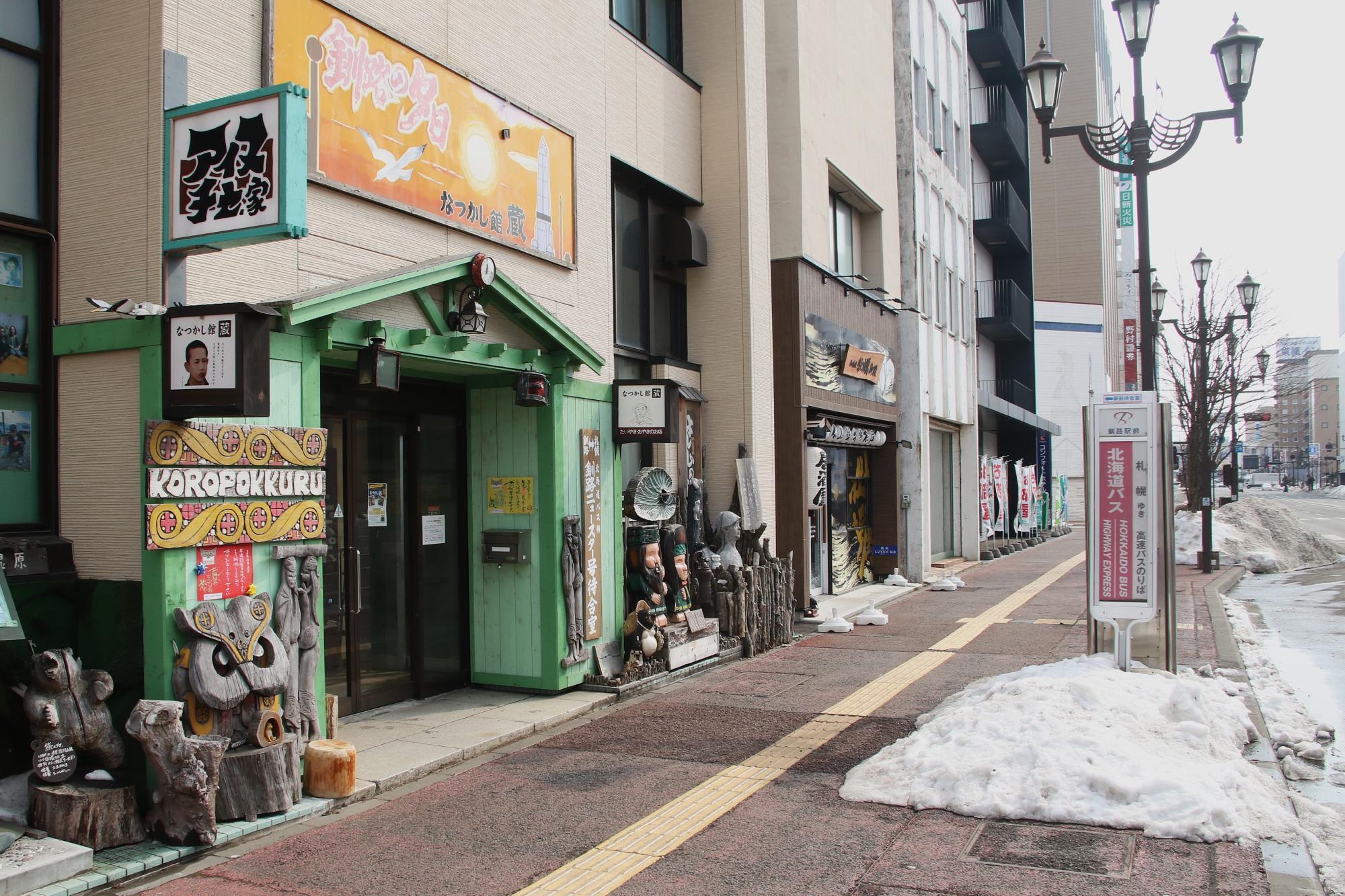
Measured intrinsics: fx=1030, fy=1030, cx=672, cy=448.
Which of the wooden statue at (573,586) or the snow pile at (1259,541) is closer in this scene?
the wooden statue at (573,586)

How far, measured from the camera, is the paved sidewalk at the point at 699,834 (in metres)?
5.16

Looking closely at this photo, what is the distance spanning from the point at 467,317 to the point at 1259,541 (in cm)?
2357

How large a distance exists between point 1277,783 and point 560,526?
5.81m

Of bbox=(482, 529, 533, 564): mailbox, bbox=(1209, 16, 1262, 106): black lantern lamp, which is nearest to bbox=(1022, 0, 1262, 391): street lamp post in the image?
bbox=(1209, 16, 1262, 106): black lantern lamp

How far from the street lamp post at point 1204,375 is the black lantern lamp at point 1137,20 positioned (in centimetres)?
1278

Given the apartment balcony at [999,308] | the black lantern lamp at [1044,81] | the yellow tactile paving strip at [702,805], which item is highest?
the apartment balcony at [999,308]

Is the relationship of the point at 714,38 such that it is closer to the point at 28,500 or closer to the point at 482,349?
the point at 482,349

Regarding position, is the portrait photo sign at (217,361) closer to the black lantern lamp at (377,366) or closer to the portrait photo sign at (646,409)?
the black lantern lamp at (377,366)

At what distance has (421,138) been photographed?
8430mm

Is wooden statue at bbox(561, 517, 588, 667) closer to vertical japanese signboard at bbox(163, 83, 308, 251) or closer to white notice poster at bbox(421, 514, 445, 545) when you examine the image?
white notice poster at bbox(421, 514, 445, 545)

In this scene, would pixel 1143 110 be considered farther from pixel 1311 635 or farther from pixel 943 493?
pixel 943 493

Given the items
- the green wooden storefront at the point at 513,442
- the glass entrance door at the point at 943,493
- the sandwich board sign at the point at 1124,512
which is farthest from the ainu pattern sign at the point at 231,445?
the glass entrance door at the point at 943,493

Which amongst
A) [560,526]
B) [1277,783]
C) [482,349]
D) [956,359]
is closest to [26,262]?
[482,349]

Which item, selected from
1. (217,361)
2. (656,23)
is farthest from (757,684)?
(656,23)
